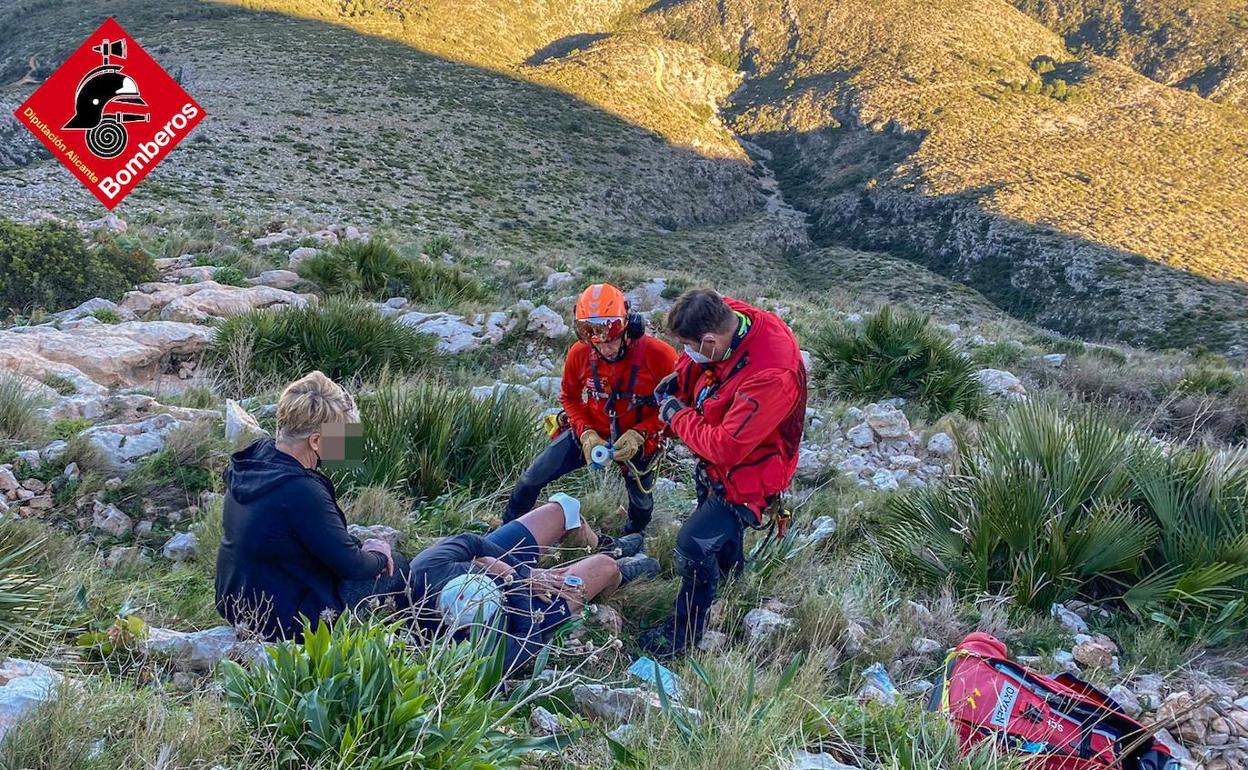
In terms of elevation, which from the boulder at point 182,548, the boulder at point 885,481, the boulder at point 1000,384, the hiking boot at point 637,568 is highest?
the boulder at point 182,548

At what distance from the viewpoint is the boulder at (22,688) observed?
6.03 feet

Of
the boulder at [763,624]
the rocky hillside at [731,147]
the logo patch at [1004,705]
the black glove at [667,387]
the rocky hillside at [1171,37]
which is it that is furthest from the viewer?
the rocky hillside at [1171,37]

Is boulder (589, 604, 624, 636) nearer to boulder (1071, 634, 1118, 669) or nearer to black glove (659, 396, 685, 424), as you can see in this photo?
black glove (659, 396, 685, 424)

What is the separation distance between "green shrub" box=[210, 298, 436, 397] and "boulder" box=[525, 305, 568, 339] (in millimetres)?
1892

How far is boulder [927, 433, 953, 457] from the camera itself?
6.37 meters

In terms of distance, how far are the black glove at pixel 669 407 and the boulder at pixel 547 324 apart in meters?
5.58

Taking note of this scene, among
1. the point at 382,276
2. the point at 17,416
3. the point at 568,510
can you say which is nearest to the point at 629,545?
the point at 568,510

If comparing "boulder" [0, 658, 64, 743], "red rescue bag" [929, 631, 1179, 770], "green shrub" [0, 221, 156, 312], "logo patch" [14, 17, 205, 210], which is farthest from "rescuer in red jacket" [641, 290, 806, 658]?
"logo patch" [14, 17, 205, 210]

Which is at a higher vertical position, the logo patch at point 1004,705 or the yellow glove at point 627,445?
the yellow glove at point 627,445

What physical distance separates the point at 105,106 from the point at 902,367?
14319 millimetres

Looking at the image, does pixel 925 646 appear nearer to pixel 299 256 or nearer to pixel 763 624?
pixel 763 624

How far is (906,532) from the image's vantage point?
429cm

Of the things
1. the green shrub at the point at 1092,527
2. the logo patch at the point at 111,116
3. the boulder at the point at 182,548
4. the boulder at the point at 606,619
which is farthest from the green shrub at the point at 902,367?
the logo patch at the point at 111,116

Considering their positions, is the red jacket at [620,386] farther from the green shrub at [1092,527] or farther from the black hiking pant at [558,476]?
the green shrub at [1092,527]
